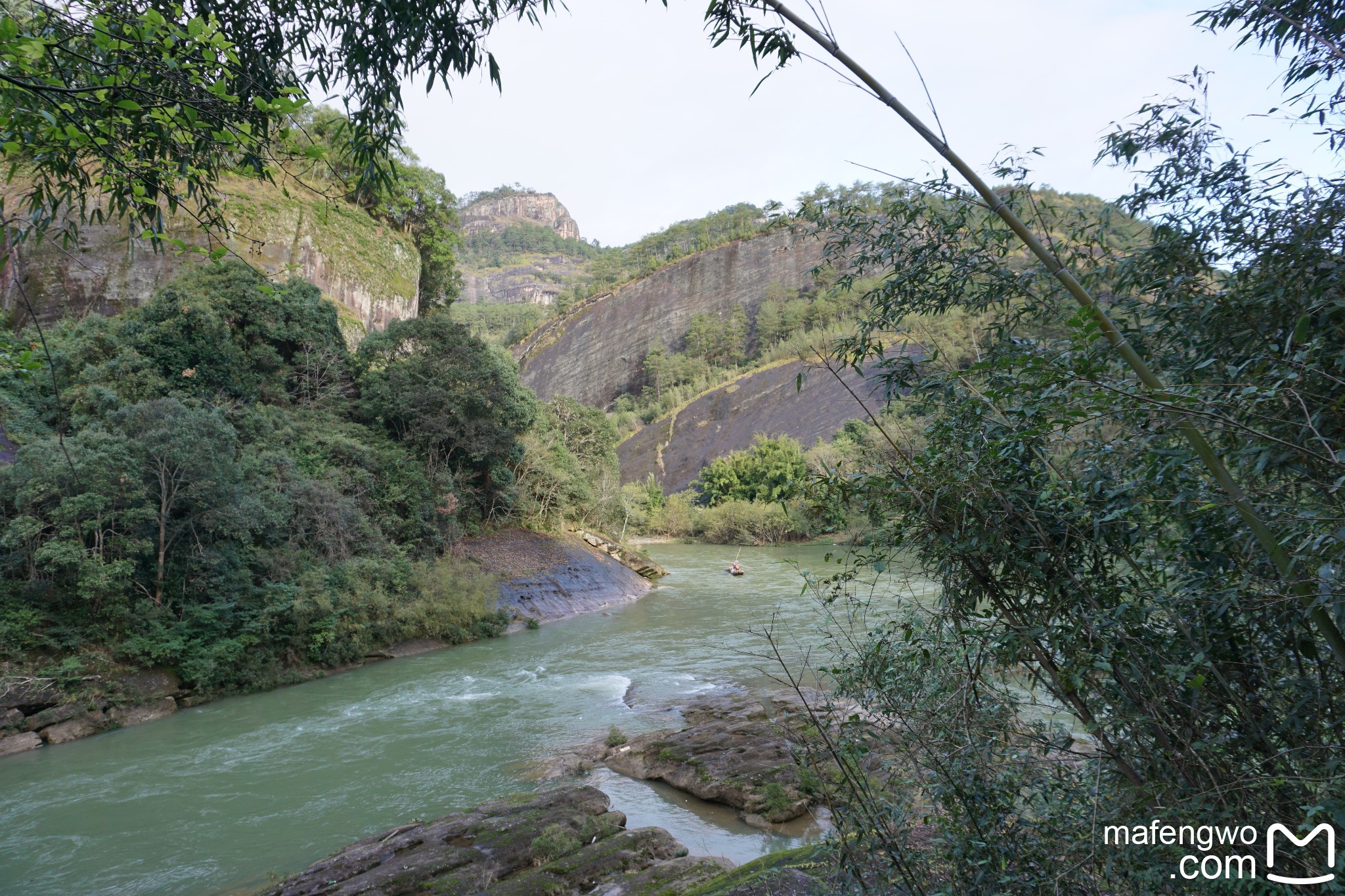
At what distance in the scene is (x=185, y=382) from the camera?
15.8m

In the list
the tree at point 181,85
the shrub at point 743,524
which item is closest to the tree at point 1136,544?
the tree at point 181,85

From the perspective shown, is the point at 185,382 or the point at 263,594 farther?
the point at 185,382

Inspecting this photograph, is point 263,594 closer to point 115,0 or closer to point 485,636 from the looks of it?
point 485,636

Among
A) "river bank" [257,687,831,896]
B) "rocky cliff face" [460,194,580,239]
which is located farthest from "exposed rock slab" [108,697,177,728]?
"rocky cliff face" [460,194,580,239]

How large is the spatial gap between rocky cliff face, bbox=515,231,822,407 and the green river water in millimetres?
60901

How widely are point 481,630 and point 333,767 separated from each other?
799cm

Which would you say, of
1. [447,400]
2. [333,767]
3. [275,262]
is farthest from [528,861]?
[275,262]

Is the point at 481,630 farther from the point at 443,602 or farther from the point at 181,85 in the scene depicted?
the point at 181,85

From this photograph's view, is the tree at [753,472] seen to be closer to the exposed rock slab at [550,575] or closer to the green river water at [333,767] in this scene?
the exposed rock slab at [550,575]

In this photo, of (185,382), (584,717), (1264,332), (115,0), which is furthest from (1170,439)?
(185,382)

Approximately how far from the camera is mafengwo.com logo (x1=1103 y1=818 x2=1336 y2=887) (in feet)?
6.92

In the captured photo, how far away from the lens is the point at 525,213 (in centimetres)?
19188

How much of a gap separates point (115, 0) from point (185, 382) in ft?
47.6

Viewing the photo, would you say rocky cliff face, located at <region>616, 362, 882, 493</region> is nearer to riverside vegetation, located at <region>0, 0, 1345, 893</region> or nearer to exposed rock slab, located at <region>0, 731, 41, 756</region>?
exposed rock slab, located at <region>0, 731, 41, 756</region>
